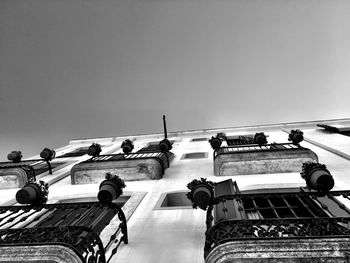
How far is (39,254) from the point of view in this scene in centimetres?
492

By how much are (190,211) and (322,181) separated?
355 cm

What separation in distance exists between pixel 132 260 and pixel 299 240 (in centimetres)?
337

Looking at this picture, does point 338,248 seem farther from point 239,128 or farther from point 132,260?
point 239,128

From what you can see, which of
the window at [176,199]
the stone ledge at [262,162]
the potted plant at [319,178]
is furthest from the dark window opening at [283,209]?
the stone ledge at [262,162]

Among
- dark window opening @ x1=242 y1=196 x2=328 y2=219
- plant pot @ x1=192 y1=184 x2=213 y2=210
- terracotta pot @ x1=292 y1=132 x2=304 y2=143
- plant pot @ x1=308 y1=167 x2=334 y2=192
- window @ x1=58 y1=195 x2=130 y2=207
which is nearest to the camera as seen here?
plant pot @ x1=192 y1=184 x2=213 y2=210

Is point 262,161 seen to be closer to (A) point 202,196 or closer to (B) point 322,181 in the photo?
(B) point 322,181

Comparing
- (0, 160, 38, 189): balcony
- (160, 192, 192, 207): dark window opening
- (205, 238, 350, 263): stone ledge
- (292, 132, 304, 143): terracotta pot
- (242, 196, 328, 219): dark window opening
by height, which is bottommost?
(160, 192, 192, 207): dark window opening

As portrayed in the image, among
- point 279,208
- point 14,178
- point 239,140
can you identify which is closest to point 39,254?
point 279,208

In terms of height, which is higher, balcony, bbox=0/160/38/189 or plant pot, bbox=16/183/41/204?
plant pot, bbox=16/183/41/204

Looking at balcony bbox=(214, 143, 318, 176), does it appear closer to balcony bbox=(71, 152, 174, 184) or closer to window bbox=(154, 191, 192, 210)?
window bbox=(154, 191, 192, 210)

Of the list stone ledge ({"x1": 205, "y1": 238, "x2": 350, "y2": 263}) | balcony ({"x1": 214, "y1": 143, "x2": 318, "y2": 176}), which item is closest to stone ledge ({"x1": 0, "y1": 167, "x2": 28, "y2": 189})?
balcony ({"x1": 214, "y1": 143, "x2": 318, "y2": 176})

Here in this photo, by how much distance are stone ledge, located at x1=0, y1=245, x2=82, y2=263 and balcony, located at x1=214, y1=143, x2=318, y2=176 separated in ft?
23.7

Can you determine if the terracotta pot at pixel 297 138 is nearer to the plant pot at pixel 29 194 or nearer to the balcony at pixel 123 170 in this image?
the balcony at pixel 123 170

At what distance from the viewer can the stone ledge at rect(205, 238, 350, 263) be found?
14.5 ft
